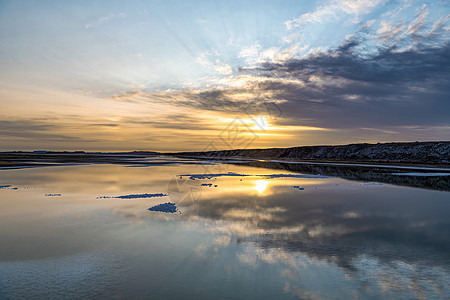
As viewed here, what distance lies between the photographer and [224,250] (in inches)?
247

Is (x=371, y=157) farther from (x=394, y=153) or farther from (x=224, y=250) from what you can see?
(x=224, y=250)

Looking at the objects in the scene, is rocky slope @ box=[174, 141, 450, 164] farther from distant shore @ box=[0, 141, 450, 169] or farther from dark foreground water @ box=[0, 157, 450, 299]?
dark foreground water @ box=[0, 157, 450, 299]

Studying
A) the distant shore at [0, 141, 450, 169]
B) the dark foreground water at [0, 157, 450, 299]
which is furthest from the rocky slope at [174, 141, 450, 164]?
the dark foreground water at [0, 157, 450, 299]

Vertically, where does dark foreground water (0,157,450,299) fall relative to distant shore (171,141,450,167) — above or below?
below

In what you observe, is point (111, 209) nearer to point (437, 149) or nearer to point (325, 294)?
point (325, 294)

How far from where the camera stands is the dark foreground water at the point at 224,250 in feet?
15.0

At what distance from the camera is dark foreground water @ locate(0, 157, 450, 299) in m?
4.58

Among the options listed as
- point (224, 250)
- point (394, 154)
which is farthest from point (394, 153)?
point (224, 250)

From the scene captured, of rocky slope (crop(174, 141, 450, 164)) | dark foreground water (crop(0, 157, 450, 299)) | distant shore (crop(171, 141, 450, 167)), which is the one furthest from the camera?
rocky slope (crop(174, 141, 450, 164))

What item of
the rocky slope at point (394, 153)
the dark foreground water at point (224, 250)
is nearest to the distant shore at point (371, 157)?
the rocky slope at point (394, 153)

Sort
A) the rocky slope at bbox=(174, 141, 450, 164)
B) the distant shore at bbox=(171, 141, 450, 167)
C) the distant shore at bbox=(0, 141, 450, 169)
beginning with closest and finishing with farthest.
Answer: the distant shore at bbox=(0, 141, 450, 169), the distant shore at bbox=(171, 141, 450, 167), the rocky slope at bbox=(174, 141, 450, 164)

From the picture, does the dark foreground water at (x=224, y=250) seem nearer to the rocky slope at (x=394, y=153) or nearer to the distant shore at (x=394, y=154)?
the distant shore at (x=394, y=154)

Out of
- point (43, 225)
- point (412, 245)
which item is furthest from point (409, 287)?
point (43, 225)

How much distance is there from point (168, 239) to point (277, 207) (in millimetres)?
5320
